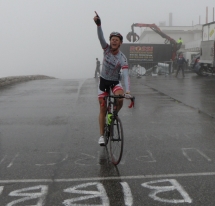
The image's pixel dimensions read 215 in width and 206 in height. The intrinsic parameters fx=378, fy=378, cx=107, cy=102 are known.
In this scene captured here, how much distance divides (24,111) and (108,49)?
17.1 feet

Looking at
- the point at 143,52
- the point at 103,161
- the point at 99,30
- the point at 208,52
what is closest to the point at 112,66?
the point at 99,30

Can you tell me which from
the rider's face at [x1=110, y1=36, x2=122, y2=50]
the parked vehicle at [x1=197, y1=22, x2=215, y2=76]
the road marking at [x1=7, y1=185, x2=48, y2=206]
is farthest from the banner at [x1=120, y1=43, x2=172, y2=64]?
the road marking at [x1=7, y1=185, x2=48, y2=206]

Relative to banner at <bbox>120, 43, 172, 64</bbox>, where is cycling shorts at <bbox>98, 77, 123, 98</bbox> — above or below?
above

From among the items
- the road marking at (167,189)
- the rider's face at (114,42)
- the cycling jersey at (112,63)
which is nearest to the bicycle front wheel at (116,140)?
the cycling jersey at (112,63)

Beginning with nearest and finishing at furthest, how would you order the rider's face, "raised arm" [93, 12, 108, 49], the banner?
"raised arm" [93, 12, 108, 49]
the rider's face
the banner

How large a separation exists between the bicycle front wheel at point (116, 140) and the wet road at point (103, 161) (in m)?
0.13

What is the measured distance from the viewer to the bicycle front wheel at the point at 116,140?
523 cm

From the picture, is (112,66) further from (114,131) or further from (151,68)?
(151,68)

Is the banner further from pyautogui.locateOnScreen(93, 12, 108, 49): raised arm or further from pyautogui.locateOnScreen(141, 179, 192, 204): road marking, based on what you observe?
pyautogui.locateOnScreen(141, 179, 192, 204): road marking

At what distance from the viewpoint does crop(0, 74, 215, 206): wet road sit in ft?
13.3

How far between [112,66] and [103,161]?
1420mm

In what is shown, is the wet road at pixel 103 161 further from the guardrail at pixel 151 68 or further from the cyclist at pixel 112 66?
the guardrail at pixel 151 68

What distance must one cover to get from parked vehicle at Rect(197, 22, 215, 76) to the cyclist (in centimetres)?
1864

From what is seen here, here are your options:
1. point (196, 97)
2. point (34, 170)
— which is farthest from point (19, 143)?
point (196, 97)
